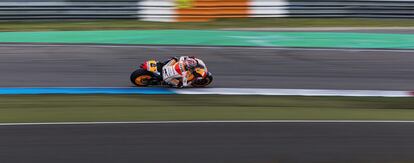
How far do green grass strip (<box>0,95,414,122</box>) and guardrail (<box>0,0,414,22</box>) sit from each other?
35.4 ft

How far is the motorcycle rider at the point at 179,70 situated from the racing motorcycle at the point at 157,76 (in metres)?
0.06

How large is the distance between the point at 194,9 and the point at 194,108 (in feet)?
40.7

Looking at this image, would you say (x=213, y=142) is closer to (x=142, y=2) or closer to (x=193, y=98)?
(x=193, y=98)

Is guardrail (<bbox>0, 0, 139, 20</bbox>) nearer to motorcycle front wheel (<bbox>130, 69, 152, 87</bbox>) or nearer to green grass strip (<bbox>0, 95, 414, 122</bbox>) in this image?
motorcycle front wheel (<bbox>130, 69, 152, 87</bbox>)

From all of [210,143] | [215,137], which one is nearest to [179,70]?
[215,137]

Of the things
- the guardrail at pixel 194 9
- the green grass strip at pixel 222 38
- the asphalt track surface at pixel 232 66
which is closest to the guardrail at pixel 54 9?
the guardrail at pixel 194 9

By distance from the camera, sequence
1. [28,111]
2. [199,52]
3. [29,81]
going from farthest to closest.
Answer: [199,52], [29,81], [28,111]

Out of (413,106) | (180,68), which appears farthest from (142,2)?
(413,106)

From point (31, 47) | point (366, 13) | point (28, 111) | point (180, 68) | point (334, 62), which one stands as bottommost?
point (28, 111)

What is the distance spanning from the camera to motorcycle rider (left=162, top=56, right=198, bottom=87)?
12258mm

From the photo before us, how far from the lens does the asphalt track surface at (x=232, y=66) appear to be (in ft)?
44.0

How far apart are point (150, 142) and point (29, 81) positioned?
5884 millimetres

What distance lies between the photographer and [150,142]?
7.91 metres

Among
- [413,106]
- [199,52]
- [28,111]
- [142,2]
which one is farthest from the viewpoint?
[142,2]
